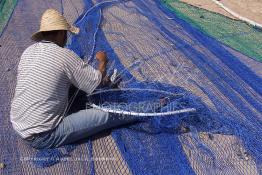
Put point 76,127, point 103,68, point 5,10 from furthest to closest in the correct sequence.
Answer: point 5,10 < point 103,68 < point 76,127

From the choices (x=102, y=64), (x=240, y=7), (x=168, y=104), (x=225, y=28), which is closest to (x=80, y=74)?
(x=102, y=64)

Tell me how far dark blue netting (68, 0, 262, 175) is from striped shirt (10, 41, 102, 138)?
1.96 ft

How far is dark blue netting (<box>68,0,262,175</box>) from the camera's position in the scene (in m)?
3.63

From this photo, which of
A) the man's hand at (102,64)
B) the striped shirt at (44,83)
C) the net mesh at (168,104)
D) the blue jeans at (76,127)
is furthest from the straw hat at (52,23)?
the net mesh at (168,104)

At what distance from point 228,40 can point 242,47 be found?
0.98 feet

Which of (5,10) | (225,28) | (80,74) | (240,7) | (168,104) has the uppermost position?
(80,74)

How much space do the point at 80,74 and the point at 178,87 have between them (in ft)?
4.30

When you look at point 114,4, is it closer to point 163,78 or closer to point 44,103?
point 163,78

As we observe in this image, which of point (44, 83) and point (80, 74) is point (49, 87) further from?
point (80, 74)

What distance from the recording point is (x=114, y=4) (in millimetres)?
6688

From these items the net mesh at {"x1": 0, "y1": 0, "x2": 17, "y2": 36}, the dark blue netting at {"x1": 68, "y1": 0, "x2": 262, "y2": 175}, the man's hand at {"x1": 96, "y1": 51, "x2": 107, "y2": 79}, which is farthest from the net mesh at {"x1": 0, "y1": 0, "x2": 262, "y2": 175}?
the man's hand at {"x1": 96, "y1": 51, "x2": 107, "y2": 79}

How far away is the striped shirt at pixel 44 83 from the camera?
329 centimetres

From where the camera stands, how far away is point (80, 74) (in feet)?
11.1

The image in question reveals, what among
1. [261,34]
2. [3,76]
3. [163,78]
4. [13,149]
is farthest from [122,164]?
[261,34]
